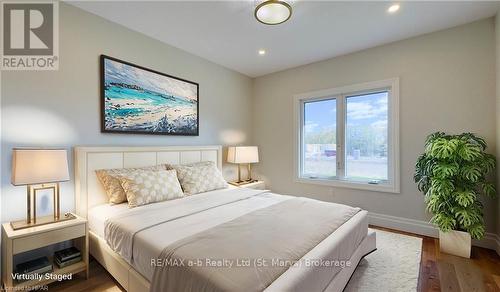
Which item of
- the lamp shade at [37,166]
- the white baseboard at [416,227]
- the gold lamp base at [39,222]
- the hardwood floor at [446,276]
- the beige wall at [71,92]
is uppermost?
the beige wall at [71,92]

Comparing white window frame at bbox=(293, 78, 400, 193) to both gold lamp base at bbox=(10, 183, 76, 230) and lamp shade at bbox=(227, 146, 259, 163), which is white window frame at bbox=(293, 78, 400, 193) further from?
gold lamp base at bbox=(10, 183, 76, 230)

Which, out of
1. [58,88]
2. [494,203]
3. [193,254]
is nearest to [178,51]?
[58,88]

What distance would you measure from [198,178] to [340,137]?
238cm

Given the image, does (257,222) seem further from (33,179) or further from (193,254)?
(33,179)

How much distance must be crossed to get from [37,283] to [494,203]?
4585 millimetres

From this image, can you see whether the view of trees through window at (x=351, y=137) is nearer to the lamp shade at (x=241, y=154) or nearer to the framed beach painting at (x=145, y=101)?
the lamp shade at (x=241, y=154)

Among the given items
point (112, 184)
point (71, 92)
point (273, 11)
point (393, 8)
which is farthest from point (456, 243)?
point (71, 92)

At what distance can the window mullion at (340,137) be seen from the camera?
369 cm

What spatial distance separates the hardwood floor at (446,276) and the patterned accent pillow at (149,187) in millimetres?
700

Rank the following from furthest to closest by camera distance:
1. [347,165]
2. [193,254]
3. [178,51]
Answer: [347,165], [178,51], [193,254]

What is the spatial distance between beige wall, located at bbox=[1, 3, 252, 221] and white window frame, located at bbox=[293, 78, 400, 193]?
77.6 inches

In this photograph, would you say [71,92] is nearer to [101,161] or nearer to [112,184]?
[101,161]

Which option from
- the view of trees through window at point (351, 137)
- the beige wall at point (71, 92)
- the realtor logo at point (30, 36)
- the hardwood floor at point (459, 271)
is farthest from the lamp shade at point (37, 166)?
the view of trees through window at point (351, 137)

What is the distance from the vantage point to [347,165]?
3672mm
